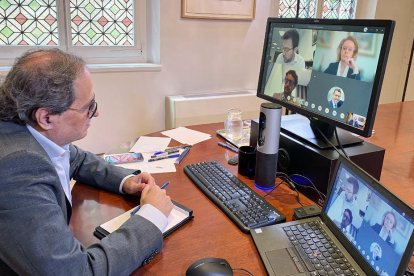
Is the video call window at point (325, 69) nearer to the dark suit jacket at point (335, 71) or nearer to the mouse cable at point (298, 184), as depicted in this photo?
the dark suit jacket at point (335, 71)

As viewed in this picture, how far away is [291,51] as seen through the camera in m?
1.35

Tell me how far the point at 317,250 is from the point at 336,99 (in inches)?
19.4

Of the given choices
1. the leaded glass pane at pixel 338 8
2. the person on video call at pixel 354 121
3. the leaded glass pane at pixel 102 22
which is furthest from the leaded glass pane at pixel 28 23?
the leaded glass pane at pixel 338 8

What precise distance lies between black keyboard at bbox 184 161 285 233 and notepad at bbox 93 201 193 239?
11 cm

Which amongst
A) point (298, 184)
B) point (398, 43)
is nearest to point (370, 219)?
point (298, 184)

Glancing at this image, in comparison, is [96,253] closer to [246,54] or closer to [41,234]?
[41,234]

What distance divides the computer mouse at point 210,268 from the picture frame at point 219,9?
2127 millimetres

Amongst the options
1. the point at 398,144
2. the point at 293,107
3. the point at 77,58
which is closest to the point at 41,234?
the point at 77,58

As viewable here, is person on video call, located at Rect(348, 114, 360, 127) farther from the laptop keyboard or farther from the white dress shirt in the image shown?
the white dress shirt

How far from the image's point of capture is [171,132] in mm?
1803

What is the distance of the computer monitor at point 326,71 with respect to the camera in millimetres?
1043

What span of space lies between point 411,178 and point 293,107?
514 mm

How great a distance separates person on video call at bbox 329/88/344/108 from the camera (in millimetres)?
1146

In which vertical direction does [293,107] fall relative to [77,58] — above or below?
below
